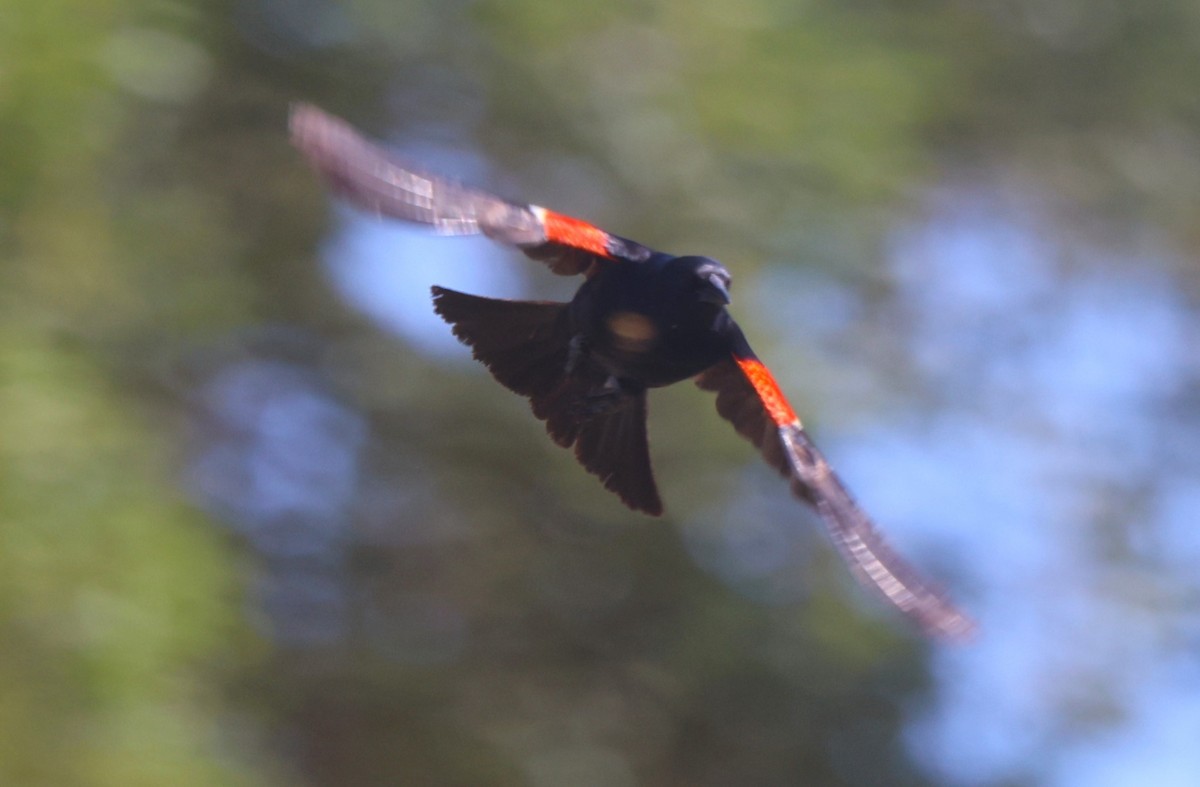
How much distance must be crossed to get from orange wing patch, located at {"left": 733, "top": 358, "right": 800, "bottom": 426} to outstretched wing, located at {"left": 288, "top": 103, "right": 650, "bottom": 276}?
1.51 ft

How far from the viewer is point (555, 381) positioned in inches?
95.3

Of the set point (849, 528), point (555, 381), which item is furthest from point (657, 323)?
point (849, 528)

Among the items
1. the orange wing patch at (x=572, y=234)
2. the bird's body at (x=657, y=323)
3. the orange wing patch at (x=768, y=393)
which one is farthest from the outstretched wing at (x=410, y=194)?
the orange wing patch at (x=768, y=393)

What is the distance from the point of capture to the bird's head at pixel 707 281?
238 cm

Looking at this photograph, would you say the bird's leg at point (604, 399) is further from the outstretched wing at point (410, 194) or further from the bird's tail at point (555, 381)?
the outstretched wing at point (410, 194)

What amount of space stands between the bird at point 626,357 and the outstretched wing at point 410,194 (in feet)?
0.04

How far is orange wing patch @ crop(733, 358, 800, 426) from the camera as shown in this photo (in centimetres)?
247

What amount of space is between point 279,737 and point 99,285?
2.75 meters

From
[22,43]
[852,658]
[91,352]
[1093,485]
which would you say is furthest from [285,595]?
[1093,485]

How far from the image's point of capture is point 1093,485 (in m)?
8.30

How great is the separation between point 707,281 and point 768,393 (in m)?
0.24

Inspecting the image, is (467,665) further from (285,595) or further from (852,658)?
(852,658)

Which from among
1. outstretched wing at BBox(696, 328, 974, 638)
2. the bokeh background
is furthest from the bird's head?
the bokeh background

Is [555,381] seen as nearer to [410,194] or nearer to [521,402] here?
[410,194]
